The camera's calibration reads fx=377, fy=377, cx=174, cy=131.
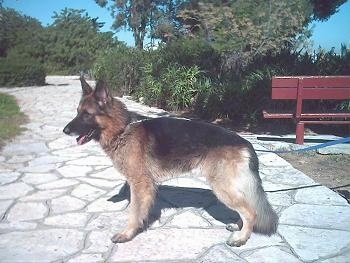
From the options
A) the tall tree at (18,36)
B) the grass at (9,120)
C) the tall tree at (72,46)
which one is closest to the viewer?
the grass at (9,120)

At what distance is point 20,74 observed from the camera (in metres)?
22.9

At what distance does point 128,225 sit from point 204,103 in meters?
7.00

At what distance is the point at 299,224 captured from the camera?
15.1 ft

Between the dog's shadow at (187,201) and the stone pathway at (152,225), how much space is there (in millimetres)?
14

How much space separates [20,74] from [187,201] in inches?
806

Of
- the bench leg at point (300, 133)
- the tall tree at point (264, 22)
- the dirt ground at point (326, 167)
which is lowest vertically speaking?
the dirt ground at point (326, 167)

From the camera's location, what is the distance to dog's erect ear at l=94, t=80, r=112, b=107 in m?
4.12

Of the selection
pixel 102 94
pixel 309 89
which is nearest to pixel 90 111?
pixel 102 94

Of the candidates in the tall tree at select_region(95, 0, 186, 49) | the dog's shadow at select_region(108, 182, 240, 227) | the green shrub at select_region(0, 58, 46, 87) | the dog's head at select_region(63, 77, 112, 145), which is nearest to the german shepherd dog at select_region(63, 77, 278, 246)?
the dog's head at select_region(63, 77, 112, 145)

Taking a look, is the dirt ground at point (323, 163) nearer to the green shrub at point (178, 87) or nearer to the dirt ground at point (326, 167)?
the dirt ground at point (326, 167)

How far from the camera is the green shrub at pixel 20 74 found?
74.1ft

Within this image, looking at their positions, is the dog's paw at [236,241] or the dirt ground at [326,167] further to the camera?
the dirt ground at [326,167]

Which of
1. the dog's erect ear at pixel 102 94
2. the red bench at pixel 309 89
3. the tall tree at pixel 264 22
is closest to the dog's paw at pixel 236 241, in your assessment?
the dog's erect ear at pixel 102 94

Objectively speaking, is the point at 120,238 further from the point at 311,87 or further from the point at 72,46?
the point at 72,46
